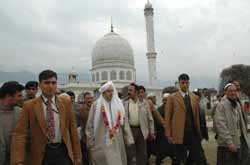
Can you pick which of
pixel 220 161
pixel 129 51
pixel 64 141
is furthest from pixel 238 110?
pixel 129 51

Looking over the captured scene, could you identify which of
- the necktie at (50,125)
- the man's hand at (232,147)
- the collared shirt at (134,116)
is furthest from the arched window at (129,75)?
the necktie at (50,125)

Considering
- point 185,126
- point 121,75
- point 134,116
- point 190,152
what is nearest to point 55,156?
point 185,126

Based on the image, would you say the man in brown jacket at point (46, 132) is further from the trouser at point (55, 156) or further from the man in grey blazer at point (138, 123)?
the man in grey blazer at point (138, 123)

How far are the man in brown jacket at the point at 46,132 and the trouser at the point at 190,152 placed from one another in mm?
2422

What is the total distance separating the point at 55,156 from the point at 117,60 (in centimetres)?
4381

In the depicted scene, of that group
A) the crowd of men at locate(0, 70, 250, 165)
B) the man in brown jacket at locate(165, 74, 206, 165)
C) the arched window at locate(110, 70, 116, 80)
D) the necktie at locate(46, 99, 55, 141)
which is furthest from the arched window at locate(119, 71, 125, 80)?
the necktie at locate(46, 99, 55, 141)

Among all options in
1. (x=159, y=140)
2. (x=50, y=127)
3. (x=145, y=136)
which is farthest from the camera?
(x=159, y=140)

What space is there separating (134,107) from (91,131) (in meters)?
1.47

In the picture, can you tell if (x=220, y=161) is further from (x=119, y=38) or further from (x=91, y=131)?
(x=119, y=38)

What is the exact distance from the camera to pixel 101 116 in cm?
516

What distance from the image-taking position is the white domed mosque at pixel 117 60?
47.4 meters

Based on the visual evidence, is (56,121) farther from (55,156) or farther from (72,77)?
(72,77)

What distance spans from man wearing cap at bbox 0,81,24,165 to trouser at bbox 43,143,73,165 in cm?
75

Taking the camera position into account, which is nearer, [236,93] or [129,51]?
[236,93]
